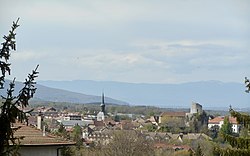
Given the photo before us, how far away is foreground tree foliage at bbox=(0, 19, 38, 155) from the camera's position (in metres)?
5.15

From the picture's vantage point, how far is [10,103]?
5.27 metres

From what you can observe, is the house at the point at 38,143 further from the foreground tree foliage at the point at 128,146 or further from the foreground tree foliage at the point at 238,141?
the foreground tree foliage at the point at 128,146

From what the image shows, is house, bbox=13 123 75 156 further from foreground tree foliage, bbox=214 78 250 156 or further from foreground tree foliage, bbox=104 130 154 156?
foreground tree foliage, bbox=104 130 154 156

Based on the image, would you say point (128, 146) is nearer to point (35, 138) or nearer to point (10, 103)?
point (35, 138)

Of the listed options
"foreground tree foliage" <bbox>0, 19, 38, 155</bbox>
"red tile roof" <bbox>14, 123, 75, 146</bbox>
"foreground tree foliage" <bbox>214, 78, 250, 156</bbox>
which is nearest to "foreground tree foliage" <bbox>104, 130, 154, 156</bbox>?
"red tile roof" <bbox>14, 123, 75, 146</bbox>

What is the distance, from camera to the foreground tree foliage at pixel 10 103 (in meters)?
5.15

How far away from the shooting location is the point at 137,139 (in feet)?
132

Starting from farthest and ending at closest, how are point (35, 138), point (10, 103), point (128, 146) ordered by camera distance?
point (128, 146) → point (35, 138) → point (10, 103)

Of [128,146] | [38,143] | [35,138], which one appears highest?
[35,138]

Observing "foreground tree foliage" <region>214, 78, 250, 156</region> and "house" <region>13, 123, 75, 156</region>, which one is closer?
"foreground tree foliage" <region>214, 78, 250, 156</region>

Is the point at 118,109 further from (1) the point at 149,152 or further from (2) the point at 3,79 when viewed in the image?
(2) the point at 3,79

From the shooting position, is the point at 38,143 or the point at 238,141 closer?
the point at 238,141

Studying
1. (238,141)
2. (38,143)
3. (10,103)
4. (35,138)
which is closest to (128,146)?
(35,138)

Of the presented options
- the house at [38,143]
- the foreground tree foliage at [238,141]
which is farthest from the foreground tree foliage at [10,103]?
the house at [38,143]
